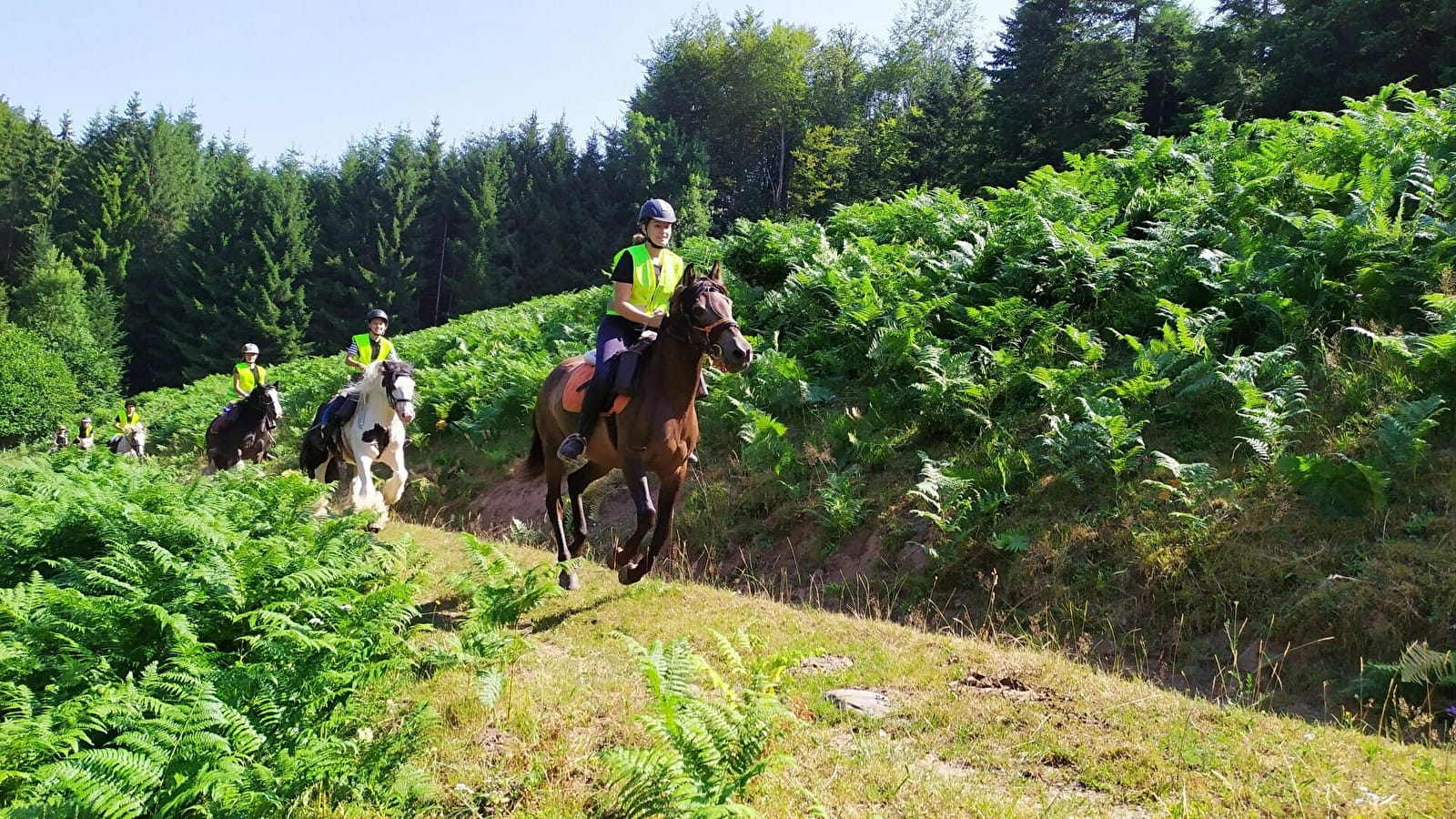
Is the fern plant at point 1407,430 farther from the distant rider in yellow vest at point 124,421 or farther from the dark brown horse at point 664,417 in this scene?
the distant rider in yellow vest at point 124,421

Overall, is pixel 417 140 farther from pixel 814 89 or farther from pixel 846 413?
pixel 846 413

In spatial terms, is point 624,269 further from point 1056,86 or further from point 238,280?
point 238,280

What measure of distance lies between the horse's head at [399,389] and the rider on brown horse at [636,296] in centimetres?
305

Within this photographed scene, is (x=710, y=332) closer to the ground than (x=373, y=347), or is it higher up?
closer to the ground

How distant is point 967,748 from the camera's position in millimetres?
4516

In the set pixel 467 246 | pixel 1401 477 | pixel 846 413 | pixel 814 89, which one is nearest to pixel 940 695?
pixel 1401 477

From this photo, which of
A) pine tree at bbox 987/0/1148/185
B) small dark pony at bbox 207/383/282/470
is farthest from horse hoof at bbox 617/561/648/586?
pine tree at bbox 987/0/1148/185

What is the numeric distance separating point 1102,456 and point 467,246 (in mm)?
54650

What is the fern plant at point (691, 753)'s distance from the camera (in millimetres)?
3588

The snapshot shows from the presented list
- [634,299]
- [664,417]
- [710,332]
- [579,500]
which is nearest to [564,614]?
[579,500]

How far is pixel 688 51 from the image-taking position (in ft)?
214

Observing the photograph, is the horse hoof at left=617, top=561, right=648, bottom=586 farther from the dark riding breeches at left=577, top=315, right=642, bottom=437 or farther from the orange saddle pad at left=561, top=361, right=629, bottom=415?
the orange saddle pad at left=561, top=361, right=629, bottom=415

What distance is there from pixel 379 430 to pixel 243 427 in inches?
260

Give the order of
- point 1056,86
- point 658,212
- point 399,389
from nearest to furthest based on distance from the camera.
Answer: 1. point 658,212
2. point 399,389
3. point 1056,86
